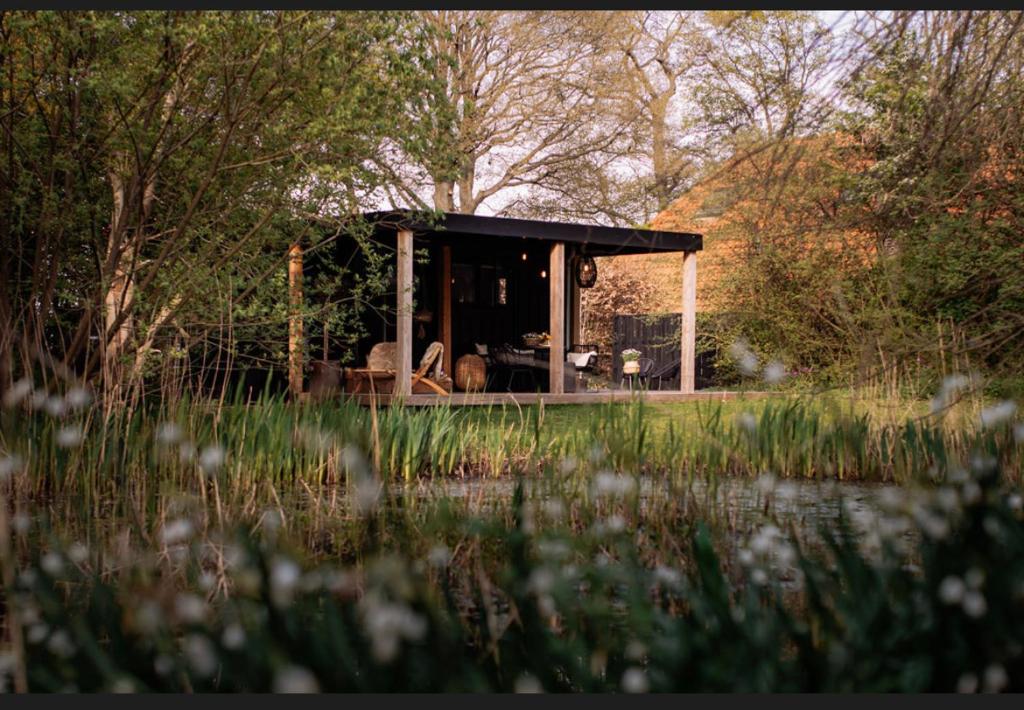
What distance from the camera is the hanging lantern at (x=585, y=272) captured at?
664 inches

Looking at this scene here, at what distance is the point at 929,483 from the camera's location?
492cm

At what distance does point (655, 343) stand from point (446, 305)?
5.24 meters

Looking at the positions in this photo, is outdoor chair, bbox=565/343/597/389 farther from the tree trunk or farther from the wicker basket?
the tree trunk

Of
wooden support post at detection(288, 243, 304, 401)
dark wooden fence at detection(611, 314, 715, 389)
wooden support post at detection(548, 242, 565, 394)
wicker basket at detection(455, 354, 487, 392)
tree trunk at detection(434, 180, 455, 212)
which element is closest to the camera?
wooden support post at detection(288, 243, 304, 401)

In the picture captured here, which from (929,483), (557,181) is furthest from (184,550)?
(557,181)

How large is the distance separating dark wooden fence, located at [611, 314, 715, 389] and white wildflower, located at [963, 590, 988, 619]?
54.3ft

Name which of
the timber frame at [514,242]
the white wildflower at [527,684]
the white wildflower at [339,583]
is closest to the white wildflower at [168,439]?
the white wildflower at [339,583]

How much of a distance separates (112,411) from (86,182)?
2211 millimetres

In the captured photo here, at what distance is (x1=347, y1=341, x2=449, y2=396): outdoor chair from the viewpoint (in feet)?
43.6

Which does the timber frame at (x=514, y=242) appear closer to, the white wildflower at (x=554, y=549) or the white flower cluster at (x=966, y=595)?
the white wildflower at (x=554, y=549)

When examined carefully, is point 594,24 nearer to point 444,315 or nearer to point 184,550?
point 444,315

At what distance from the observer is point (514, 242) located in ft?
59.6

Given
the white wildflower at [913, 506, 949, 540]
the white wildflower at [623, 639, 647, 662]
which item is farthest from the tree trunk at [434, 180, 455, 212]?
the white wildflower at [623, 639, 647, 662]

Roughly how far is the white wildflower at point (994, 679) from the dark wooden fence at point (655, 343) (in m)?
16.6
